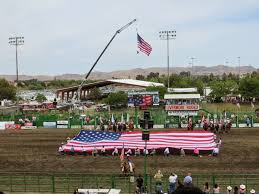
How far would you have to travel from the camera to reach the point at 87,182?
75.0 ft

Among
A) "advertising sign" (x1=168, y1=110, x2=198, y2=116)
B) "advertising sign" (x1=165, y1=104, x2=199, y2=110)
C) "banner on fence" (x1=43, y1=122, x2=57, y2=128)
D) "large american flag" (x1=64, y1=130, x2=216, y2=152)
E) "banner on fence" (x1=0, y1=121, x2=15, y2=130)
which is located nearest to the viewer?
"large american flag" (x1=64, y1=130, x2=216, y2=152)

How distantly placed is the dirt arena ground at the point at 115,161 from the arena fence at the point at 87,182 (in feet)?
11.5

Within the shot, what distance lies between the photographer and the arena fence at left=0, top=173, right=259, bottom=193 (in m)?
22.1

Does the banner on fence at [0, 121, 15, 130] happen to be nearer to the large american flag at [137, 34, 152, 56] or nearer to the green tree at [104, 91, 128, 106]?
the large american flag at [137, 34, 152, 56]

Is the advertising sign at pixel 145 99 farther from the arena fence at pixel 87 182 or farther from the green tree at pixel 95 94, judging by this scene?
the green tree at pixel 95 94

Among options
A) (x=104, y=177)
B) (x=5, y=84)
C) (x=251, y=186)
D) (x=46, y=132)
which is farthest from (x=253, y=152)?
(x=5, y=84)

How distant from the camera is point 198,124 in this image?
50125 millimetres

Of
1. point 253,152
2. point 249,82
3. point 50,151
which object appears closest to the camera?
point 253,152

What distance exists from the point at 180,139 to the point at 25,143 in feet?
49.6

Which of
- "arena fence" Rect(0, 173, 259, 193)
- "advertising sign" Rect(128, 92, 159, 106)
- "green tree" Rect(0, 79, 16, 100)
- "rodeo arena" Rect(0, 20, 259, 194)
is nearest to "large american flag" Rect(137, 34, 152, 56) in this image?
"rodeo arena" Rect(0, 20, 259, 194)

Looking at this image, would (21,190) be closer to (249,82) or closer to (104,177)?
(104,177)

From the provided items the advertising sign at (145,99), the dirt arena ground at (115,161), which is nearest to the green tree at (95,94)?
the advertising sign at (145,99)

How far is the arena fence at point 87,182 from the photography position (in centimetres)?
2209

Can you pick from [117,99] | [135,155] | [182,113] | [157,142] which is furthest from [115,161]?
[117,99]
